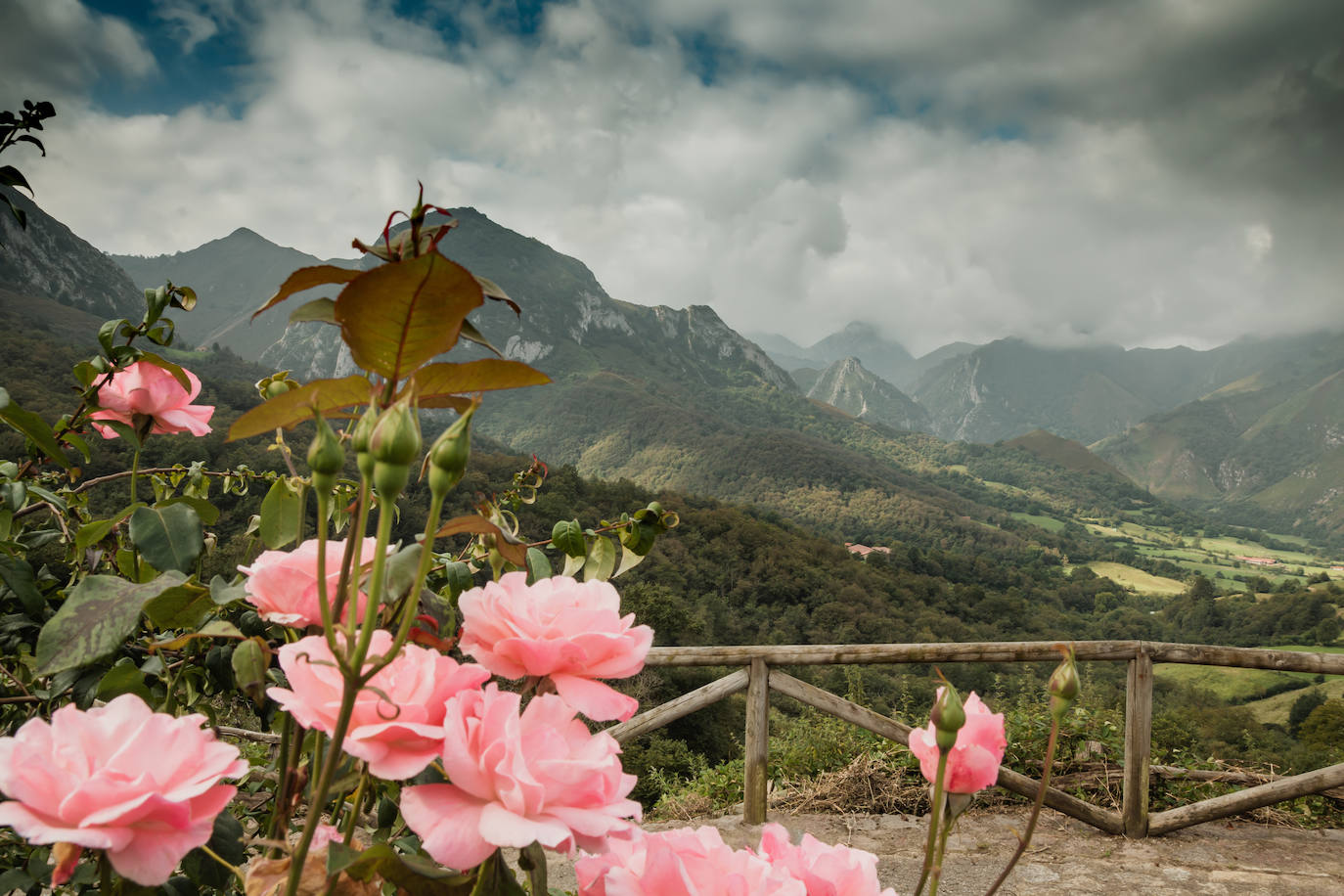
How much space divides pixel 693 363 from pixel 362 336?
331ft

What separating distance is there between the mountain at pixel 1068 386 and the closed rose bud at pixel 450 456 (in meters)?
187

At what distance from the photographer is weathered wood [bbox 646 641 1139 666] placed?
2.51 meters

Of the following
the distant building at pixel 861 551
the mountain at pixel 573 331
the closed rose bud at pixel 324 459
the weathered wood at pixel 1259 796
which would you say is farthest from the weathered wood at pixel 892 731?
the mountain at pixel 573 331

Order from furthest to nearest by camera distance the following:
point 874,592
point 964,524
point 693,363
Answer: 1. point 693,363
2. point 964,524
3. point 874,592

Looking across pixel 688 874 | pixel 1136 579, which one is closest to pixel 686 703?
pixel 688 874

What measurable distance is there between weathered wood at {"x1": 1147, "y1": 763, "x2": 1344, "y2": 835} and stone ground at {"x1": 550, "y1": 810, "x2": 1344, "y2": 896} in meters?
0.12

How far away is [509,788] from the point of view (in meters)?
0.29

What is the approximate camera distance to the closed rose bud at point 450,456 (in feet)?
0.91

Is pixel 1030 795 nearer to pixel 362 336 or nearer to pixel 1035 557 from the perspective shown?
pixel 362 336

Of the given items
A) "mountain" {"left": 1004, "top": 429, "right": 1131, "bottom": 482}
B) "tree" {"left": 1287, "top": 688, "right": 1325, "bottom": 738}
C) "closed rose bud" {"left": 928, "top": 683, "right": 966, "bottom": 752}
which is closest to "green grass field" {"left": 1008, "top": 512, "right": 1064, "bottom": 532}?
"mountain" {"left": 1004, "top": 429, "right": 1131, "bottom": 482}

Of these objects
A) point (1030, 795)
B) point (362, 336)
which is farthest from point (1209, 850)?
point (362, 336)

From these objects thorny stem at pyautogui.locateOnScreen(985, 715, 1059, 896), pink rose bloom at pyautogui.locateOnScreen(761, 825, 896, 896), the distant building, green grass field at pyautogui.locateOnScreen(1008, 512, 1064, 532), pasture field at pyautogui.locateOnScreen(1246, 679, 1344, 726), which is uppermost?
green grass field at pyautogui.locateOnScreen(1008, 512, 1064, 532)

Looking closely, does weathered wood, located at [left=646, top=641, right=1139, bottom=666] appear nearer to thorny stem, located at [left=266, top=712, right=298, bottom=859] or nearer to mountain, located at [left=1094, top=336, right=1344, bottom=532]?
thorny stem, located at [left=266, top=712, right=298, bottom=859]

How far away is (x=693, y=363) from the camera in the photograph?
101 meters
